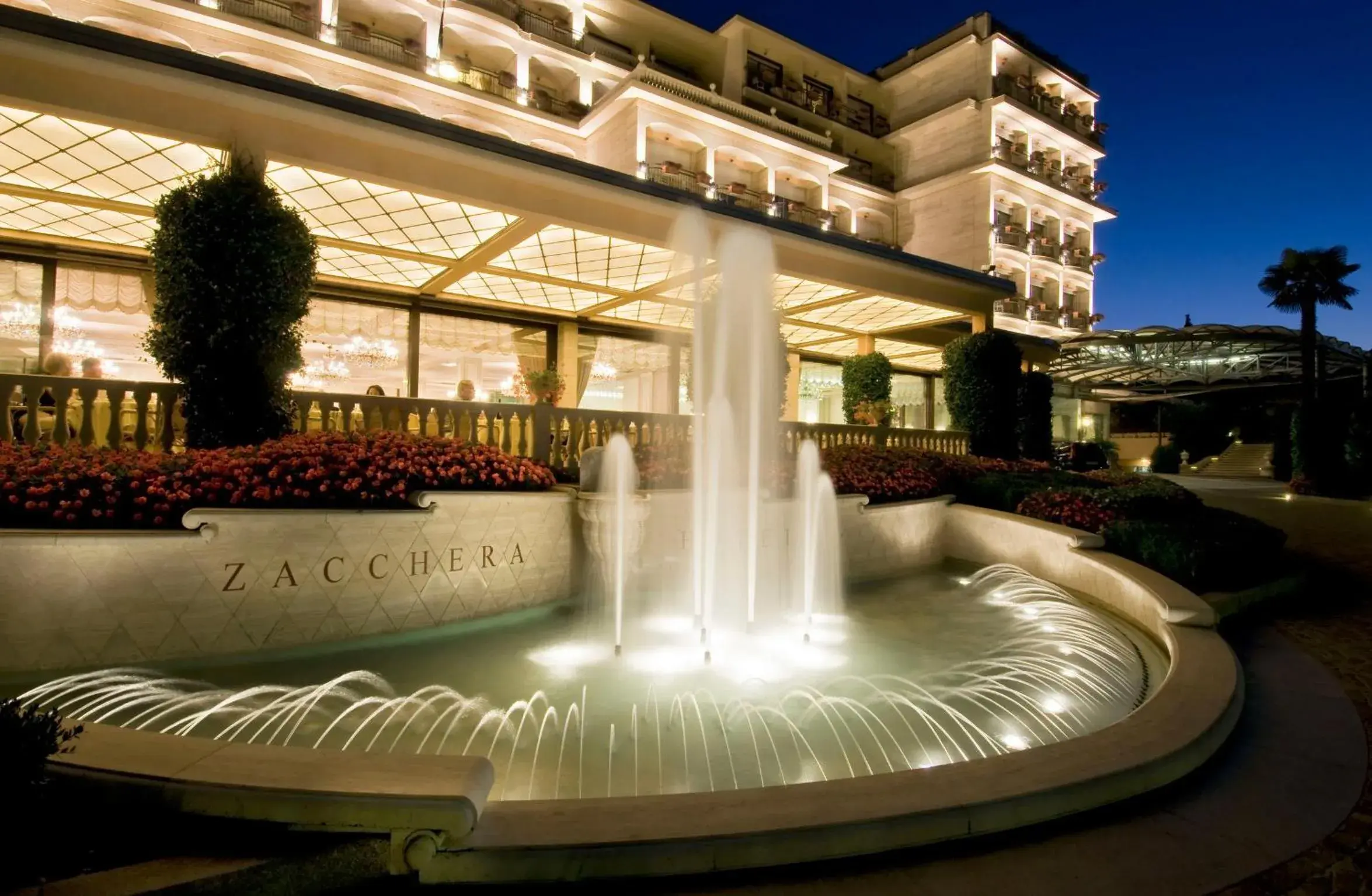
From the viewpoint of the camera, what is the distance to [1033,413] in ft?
60.8

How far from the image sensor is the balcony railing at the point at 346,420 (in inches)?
261

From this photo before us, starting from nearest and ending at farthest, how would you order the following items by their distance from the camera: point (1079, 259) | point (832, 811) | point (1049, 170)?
point (832, 811) → point (1049, 170) → point (1079, 259)

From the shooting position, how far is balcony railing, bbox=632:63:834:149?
26.1 meters

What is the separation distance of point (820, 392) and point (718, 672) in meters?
22.5

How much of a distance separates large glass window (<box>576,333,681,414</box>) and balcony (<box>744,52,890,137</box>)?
18159mm

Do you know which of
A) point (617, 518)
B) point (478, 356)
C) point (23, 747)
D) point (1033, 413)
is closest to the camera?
point (23, 747)

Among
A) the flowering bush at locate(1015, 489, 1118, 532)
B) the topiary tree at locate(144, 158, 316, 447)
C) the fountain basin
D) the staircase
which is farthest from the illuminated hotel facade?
the staircase

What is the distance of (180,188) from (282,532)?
4.73 m

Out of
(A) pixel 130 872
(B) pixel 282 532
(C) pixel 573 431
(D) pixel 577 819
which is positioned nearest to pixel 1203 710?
(D) pixel 577 819

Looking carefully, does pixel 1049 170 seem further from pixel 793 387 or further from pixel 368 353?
pixel 368 353

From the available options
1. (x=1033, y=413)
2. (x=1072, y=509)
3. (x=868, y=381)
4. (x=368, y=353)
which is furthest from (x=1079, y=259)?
(x=368, y=353)

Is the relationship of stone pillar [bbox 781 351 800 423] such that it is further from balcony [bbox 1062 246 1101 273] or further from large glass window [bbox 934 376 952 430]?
balcony [bbox 1062 246 1101 273]

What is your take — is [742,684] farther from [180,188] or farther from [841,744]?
[180,188]

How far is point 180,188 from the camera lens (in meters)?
7.34
